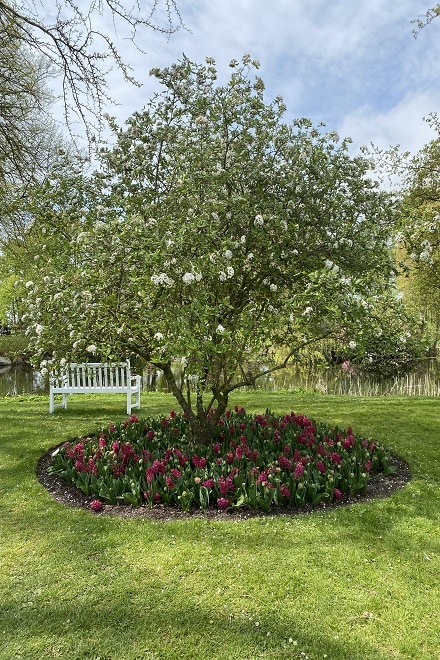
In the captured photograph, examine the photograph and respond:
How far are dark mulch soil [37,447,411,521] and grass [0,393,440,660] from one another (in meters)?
0.13

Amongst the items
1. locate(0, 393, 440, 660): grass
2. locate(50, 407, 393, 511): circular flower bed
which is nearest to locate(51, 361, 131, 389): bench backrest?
locate(50, 407, 393, 511): circular flower bed

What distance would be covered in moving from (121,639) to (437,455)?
4745mm

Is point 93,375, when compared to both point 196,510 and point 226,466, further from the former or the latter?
point 196,510

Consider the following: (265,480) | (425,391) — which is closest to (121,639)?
(265,480)

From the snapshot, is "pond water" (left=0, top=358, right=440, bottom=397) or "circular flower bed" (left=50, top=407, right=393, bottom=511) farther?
"pond water" (left=0, top=358, right=440, bottom=397)

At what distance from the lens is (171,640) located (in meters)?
2.60

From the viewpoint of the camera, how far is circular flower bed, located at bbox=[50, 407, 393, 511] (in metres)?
4.30

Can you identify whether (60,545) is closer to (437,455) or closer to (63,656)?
(63,656)

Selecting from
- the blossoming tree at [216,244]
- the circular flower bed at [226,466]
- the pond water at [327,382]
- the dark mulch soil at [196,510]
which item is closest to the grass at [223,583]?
the dark mulch soil at [196,510]

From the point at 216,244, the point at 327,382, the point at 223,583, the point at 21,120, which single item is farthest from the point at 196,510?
the point at 327,382

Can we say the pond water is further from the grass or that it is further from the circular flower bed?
the grass

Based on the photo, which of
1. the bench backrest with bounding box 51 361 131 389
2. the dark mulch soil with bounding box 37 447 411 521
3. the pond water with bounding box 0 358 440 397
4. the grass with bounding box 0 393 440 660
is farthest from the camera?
the pond water with bounding box 0 358 440 397

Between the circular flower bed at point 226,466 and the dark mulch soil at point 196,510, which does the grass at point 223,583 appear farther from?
the circular flower bed at point 226,466

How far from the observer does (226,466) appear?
4.74 m
